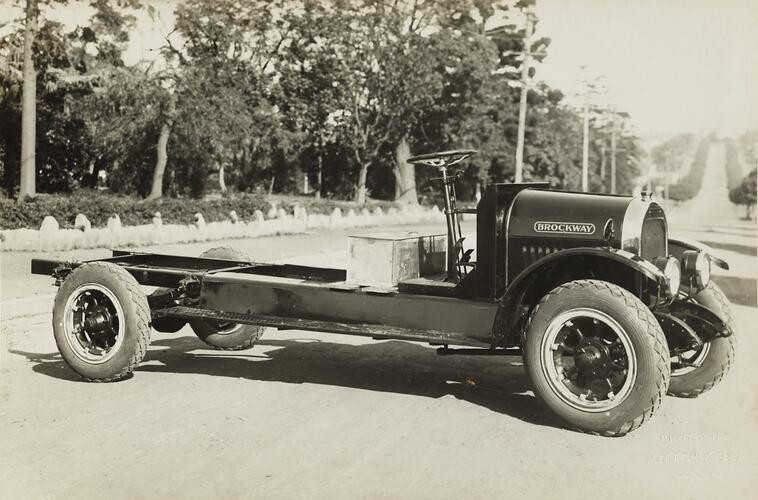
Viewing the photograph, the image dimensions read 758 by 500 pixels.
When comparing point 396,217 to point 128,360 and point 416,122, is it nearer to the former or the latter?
point 416,122

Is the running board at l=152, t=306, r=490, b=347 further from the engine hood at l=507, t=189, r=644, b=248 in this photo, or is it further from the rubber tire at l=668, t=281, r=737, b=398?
the rubber tire at l=668, t=281, r=737, b=398

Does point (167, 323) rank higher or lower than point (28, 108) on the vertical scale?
lower

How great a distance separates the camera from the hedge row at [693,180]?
10656cm

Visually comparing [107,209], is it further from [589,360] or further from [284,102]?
[284,102]

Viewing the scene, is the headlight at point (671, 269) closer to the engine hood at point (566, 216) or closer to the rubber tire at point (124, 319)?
the engine hood at point (566, 216)

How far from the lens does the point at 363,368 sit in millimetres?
6551

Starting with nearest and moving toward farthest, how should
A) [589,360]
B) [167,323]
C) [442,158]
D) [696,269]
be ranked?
1. [589,360]
2. [696,269]
3. [442,158]
4. [167,323]

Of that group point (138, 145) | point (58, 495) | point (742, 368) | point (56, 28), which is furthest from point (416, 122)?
point (58, 495)

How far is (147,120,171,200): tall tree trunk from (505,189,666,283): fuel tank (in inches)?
927

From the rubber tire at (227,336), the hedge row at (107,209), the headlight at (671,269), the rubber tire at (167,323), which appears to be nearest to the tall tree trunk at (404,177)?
the hedge row at (107,209)

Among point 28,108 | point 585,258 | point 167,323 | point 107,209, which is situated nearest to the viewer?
point 585,258

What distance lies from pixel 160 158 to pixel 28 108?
886cm

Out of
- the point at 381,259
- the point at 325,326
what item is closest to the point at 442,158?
the point at 381,259

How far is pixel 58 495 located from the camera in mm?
3631
